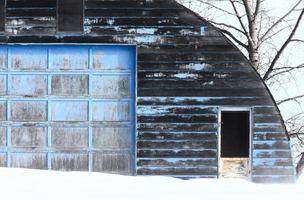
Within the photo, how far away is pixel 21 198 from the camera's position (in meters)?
11.2

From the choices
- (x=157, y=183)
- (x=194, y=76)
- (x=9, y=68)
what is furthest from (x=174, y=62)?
(x=9, y=68)

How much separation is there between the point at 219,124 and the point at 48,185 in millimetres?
3671

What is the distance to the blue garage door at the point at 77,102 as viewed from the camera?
13.8 m

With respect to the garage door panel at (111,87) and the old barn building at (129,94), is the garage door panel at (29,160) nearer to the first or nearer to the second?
the old barn building at (129,94)

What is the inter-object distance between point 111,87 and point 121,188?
7.87 feet

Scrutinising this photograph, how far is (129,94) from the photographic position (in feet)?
45.2

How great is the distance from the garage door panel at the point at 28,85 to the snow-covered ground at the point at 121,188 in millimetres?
1626

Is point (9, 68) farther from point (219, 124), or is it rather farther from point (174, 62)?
point (219, 124)

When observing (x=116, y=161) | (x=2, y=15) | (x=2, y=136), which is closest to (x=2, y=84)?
(x=2, y=136)

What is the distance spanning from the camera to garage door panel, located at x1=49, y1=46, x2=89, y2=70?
13.8m

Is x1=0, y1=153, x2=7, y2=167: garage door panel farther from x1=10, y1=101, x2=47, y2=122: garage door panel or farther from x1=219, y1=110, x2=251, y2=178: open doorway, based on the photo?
x1=219, y1=110, x2=251, y2=178: open doorway

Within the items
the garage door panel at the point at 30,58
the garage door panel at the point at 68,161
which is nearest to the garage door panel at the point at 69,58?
the garage door panel at the point at 30,58

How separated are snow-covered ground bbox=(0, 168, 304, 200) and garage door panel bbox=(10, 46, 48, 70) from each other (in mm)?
2130

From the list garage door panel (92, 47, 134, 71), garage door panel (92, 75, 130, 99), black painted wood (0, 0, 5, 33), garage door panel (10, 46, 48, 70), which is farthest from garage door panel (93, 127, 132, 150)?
black painted wood (0, 0, 5, 33)
